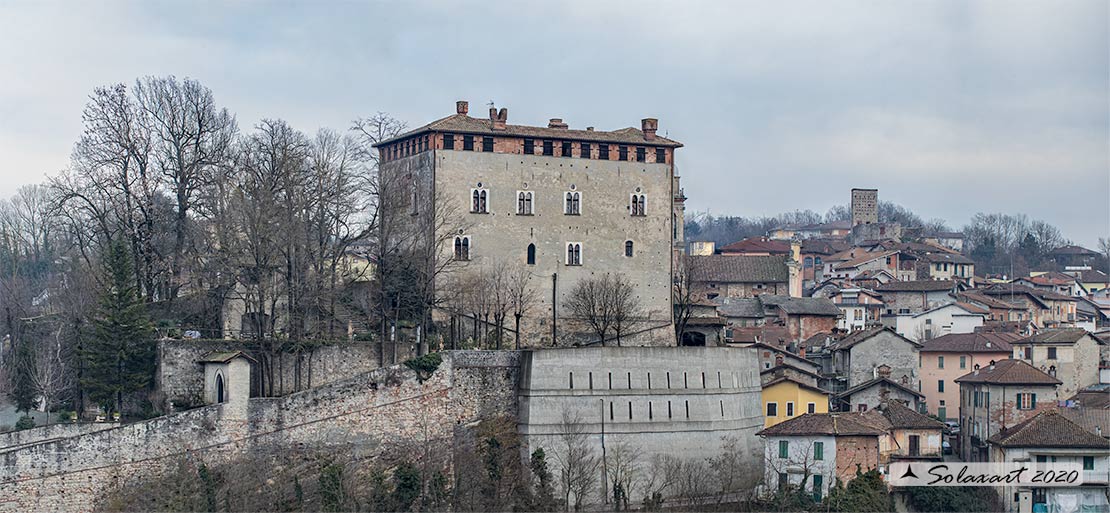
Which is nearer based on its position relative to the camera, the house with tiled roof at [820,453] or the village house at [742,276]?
the house with tiled roof at [820,453]

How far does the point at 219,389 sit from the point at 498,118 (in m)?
16.2

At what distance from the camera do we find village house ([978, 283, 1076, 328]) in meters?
84.4

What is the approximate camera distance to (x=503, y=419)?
50.2 meters

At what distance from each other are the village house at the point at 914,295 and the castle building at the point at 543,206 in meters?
26.2

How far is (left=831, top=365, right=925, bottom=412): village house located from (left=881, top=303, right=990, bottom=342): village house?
48.2ft

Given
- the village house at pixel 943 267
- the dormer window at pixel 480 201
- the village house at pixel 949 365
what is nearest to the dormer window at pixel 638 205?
the dormer window at pixel 480 201

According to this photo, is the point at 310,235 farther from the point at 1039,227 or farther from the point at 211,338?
the point at 1039,227

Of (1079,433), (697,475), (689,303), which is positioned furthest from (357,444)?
(1079,433)

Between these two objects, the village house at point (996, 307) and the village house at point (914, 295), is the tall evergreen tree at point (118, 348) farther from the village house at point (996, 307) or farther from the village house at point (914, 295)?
the village house at point (996, 307)

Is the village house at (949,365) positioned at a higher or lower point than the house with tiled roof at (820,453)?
higher

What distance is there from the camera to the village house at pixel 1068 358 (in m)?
59.9

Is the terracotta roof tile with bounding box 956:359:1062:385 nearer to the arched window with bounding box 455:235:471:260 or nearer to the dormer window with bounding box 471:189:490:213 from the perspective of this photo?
the dormer window with bounding box 471:189:490:213

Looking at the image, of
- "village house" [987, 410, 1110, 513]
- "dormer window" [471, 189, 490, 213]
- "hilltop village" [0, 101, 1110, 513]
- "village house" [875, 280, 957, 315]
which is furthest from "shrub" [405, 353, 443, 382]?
"village house" [875, 280, 957, 315]

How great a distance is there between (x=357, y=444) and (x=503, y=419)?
5.01 m
